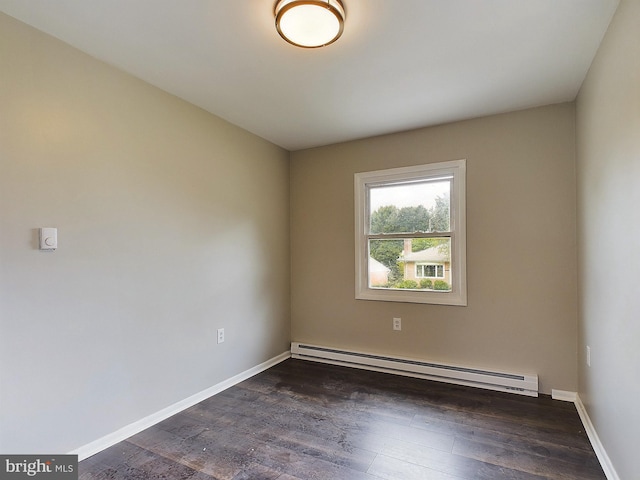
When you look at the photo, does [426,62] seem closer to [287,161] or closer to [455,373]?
[287,161]

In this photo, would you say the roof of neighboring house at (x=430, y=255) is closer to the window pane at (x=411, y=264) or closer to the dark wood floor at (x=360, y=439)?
the window pane at (x=411, y=264)

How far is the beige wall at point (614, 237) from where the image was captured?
1473 millimetres

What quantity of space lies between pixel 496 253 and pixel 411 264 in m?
0.75

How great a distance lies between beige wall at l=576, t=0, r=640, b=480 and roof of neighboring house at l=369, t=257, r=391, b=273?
5.26 ft

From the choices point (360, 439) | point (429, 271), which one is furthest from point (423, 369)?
point (360, 439)

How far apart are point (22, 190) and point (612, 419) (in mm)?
3238

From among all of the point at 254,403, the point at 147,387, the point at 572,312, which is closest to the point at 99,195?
the point at 147,387

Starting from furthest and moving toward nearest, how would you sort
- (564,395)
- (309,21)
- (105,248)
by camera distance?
(564,395), (105,248), (309,21)

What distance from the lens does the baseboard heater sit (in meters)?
2.75

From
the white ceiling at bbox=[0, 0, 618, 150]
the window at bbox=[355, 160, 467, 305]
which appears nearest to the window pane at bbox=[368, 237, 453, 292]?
the window at bbox=[355, 160, 467, 305]

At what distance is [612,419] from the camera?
1.75 metres

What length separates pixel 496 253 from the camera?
9.52 feet

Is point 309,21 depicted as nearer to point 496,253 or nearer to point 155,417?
point 496,253

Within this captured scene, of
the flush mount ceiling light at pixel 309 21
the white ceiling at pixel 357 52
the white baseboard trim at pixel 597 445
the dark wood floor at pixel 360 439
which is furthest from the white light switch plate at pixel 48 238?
the white baseboard trim at pixel 597 445
